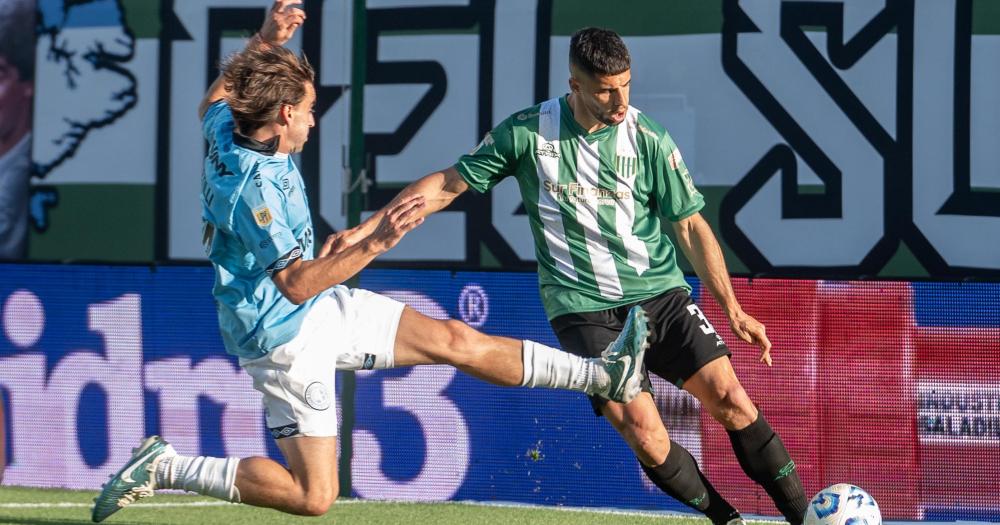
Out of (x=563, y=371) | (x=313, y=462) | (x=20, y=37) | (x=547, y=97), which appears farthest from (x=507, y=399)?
(x=20, y=37)

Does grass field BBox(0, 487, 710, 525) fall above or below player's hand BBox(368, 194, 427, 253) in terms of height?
below

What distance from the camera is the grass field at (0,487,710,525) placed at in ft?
21.4

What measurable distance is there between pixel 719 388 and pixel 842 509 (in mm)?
695

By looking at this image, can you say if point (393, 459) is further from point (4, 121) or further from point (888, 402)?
point (4, 121)

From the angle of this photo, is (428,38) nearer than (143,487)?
No

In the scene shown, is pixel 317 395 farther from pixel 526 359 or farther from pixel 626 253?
pixel 626 253

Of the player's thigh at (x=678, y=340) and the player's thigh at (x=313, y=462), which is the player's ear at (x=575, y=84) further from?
the player's thigh at (x=313, y=462)

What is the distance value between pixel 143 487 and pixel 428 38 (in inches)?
194

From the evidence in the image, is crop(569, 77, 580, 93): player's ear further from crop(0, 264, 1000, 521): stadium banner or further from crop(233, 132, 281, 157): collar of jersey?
crop(0, 264, 1000, 521): stadium banner

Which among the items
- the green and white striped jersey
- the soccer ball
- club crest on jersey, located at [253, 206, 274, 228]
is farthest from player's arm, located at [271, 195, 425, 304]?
the soccer ball

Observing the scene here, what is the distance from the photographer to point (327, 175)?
30.2 ft

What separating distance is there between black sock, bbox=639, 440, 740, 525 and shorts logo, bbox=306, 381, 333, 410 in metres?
1.51

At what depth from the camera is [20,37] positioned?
381 inches

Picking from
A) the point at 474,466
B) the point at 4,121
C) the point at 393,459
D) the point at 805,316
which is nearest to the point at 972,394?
the point at 805,316
